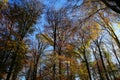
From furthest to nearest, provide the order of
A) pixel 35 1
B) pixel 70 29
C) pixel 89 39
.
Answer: pixel 89 39 → pixel 35 1 → pixel 70 29

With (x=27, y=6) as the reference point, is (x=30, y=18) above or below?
below

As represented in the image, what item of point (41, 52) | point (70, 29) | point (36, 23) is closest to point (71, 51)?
point (41, 52)

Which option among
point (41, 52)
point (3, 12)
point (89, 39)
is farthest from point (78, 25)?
point (41, 52)

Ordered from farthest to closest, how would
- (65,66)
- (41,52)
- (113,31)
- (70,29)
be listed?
(65,66)
(41,52)
(113,31)
(70,29)

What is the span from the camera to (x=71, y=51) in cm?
2261

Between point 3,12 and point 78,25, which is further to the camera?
point 3,12

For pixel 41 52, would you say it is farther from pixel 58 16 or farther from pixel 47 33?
pixel 58 16

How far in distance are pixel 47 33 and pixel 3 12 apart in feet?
18.6

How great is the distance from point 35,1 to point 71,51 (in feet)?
29.0

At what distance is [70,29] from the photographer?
1002cm

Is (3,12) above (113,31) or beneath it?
above

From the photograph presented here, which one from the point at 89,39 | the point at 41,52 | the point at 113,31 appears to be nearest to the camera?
the point at 113,31

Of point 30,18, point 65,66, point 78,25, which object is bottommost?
point 78,25

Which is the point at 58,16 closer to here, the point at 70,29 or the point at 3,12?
the point at 3,12
